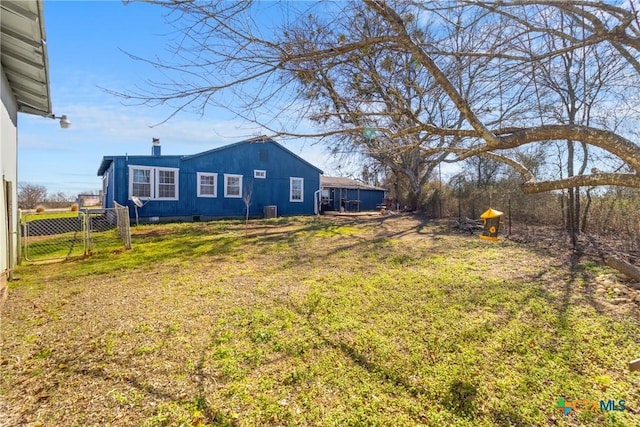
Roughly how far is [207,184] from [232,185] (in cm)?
131

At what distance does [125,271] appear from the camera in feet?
17.7

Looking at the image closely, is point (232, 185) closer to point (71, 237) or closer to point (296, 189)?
point (296, 189)

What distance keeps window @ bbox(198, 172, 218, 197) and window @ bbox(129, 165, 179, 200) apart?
1118mm

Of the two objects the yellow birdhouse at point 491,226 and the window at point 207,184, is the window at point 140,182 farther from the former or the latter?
the yellow birdhouse at point 491,226

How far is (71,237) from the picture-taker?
895cm

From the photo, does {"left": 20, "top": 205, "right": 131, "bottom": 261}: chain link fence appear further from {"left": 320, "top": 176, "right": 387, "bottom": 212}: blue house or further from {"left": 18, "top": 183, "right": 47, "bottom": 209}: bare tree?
{"left": 320, "top": 176, "right": 387, "bottom": 212}: blue house

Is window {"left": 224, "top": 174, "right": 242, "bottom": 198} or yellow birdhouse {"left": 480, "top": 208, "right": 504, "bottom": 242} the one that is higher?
window {"left": 224, "top": 174, "right": 242, "bottom": 198}

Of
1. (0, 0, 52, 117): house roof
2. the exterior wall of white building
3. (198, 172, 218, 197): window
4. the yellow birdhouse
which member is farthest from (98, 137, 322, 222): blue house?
the yellow birdhouse

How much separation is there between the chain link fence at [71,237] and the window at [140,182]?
1333 millimetres

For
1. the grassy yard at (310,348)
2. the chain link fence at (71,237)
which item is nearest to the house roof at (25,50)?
the chain link fence at (71,237)

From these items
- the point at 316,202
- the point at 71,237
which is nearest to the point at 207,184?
the point at 71,237

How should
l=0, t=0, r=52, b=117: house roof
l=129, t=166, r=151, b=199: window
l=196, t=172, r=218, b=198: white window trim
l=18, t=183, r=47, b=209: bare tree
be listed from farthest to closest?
l=18, t=183, r=47, b=209: bare tree → l=196, t=172, r=218, b=198: white window trim → l=129, t=166, r=151, b=199: window → l=0, t=0, r=52, b=117: house roof

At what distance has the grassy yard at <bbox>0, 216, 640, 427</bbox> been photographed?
2057 millimetres

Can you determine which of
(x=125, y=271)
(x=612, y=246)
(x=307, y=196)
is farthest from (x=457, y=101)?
(x=307, y=196)
